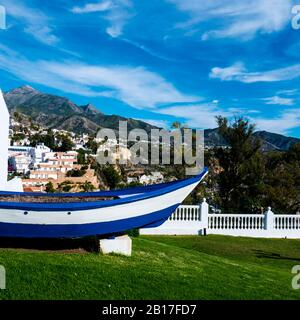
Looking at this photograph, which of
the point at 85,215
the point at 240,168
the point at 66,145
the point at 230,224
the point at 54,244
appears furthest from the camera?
the point at 66,145

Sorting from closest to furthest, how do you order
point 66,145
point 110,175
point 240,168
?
1. point 240,168
2. point 110,175
3. point 66,145

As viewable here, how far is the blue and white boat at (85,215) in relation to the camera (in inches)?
296

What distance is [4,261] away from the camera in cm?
698

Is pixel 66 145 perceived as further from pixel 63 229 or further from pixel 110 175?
pixel 63 229

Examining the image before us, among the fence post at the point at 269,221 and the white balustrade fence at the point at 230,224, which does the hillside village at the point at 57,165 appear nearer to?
the white balustrade fence at the point at 230,224

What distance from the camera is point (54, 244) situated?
28.1 ft

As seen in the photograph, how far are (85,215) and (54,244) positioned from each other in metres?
1.40

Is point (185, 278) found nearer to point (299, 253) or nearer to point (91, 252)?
point (91, 252)

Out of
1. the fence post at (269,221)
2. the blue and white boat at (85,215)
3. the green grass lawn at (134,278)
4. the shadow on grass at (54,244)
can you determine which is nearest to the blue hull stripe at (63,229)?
the blue and white boat at (85,215)

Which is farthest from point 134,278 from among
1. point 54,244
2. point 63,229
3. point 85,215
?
point 54,244

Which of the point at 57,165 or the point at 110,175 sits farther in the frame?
the point at 57,165

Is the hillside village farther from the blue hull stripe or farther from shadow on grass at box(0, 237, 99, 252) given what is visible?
the blue hull stripe

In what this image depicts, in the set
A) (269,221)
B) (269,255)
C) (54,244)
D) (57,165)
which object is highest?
(57,165)
